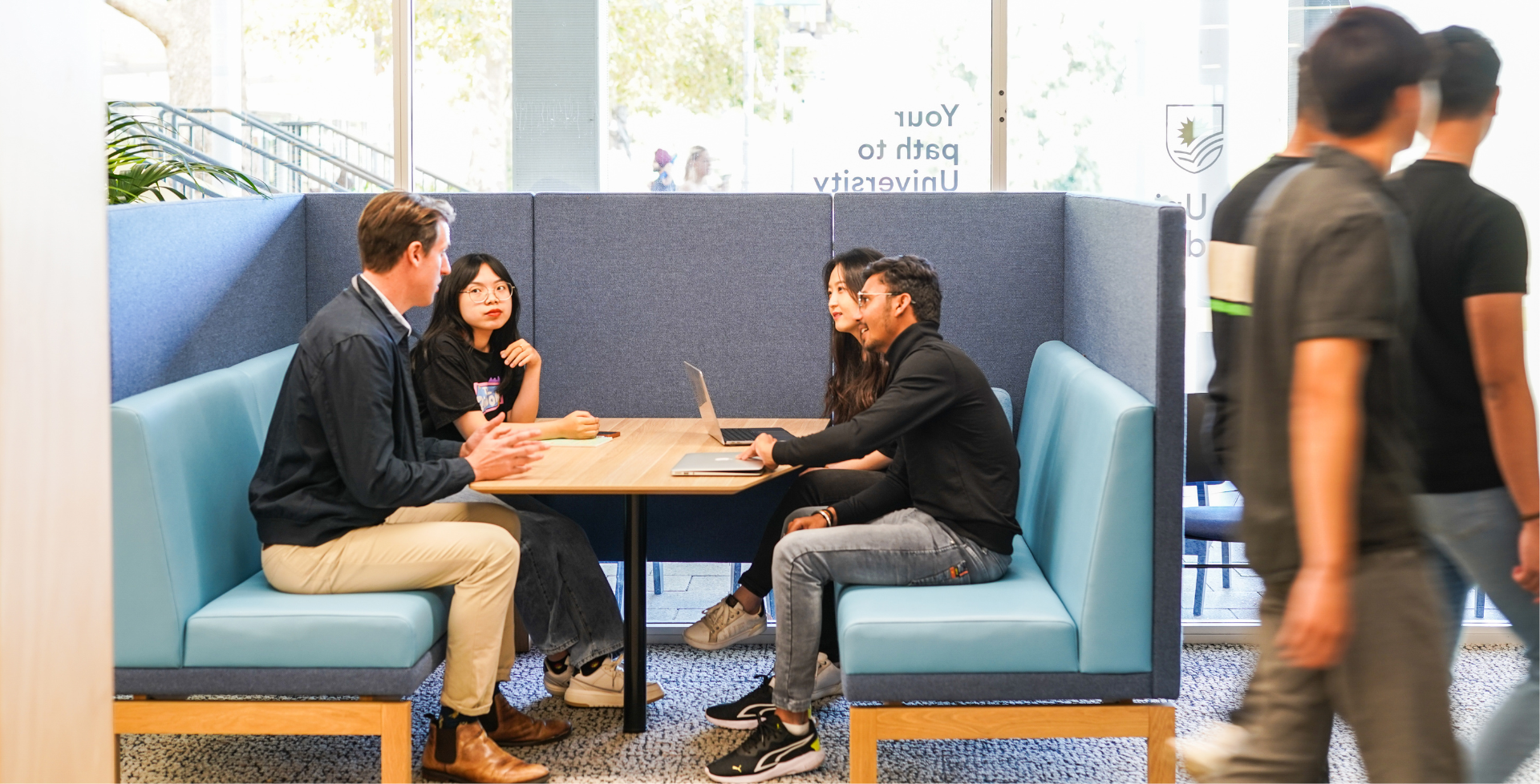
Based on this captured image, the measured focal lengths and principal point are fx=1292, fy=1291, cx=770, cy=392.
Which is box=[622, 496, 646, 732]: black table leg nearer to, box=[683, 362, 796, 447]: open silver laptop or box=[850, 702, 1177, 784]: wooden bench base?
box=[683, 362, 796, 447]: open silver laptop

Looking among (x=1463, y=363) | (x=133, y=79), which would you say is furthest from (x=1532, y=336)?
(x=133, y=79)

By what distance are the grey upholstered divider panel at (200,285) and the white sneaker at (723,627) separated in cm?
138

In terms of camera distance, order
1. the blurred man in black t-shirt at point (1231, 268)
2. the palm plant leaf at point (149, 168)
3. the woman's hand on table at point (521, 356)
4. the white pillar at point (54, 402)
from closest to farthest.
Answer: the white pillar at point (54, 402)
the blurred man in black t-shirt at point (1231, 268)
the woman's hand on table at point (521, 356)
the palm plant leaf at point (149, 168)

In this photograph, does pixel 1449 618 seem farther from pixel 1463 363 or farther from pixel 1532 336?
pixel 1532 336

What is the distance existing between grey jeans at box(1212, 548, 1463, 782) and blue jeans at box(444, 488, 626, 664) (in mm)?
1957

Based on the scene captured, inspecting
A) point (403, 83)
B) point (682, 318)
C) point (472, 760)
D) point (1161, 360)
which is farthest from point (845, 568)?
point (403, 83)

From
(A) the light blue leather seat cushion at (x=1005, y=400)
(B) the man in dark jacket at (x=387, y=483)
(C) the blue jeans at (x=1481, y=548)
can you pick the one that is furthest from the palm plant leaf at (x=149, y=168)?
(C) the blue jeans at (x=1481, y=548)

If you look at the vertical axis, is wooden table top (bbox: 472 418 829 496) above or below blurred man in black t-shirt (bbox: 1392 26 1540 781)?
below

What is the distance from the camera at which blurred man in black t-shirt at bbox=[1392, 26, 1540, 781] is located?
186cm

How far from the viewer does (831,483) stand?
334cm

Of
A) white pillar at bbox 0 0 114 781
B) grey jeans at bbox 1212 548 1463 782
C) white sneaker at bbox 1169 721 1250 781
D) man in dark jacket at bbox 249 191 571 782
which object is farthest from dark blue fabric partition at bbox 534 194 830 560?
white pillar at bbox 0 0 114 781

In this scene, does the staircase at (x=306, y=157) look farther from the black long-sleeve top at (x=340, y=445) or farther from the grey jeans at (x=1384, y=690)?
the grey jeans at (x=1384, y=690)

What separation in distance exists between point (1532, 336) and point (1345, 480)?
287 cm

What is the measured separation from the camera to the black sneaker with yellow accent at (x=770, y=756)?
281cm
